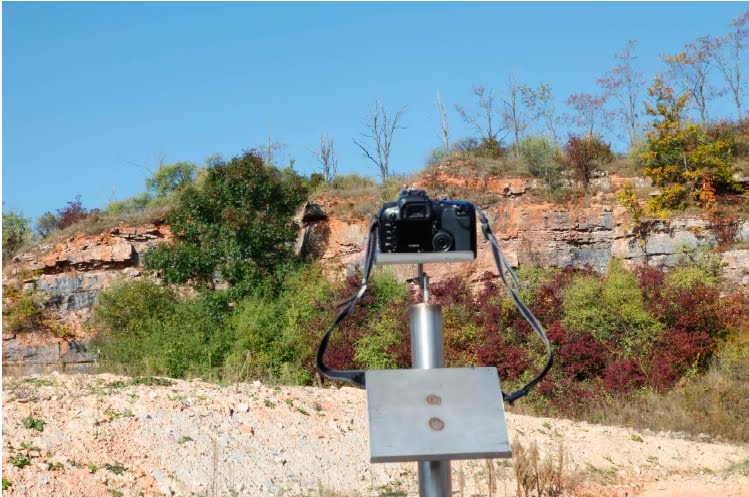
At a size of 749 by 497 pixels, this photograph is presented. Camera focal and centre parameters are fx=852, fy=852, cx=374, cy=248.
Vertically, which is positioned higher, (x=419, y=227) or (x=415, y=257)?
(x=419, y=227)

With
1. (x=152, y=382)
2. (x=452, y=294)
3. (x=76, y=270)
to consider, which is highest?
(x=76, y=270)

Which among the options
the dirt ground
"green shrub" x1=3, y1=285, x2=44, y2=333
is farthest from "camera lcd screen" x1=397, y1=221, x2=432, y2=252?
"green shrub" x1=3, y1=285, x2=44, y2=333

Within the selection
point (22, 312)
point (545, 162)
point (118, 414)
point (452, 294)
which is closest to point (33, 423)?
point (118, 414)

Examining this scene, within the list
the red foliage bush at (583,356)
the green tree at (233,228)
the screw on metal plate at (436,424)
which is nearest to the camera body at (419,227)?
the screw on metal plate at (436,424)

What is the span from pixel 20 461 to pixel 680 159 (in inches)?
717

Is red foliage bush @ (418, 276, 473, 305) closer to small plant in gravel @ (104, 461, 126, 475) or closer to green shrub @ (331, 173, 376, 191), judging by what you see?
green shrub @ (331, 173, 376, 191)

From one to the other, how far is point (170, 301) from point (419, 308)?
18.7 meters

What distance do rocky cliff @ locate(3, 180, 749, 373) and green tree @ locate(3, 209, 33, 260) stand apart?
11.4 ft

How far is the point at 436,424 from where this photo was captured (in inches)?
133

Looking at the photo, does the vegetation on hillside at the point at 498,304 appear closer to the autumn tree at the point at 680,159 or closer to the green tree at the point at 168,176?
the autumn tree at the point at 680,159

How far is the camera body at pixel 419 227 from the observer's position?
365 centimetres

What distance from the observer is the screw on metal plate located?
336 cm

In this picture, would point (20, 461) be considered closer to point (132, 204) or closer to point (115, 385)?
point (115, 385)

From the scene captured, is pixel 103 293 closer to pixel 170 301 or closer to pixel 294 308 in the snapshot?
pixel 170 301
